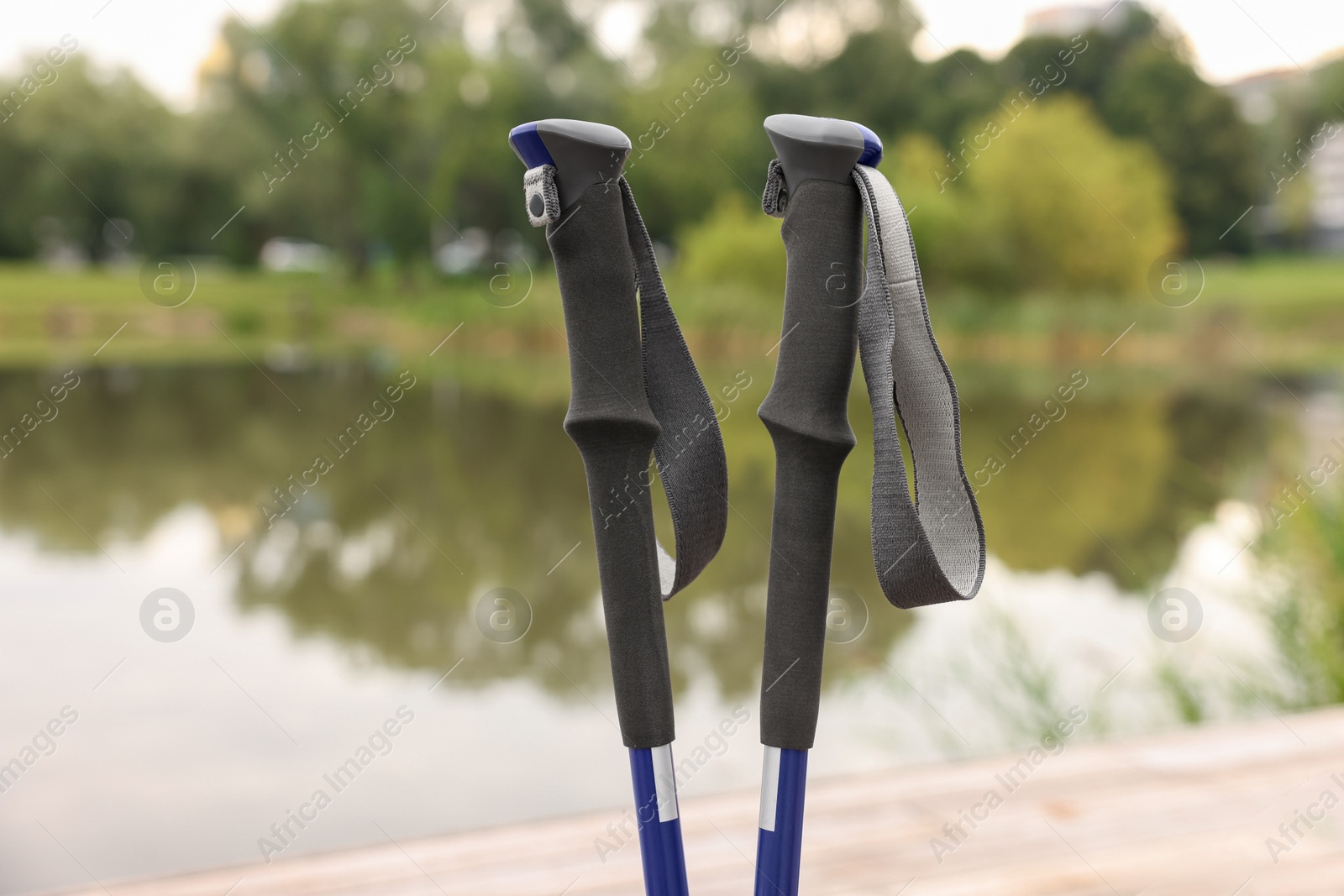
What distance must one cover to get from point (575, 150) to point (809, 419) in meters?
0.19

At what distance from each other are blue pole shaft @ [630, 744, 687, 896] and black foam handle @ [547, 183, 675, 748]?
22mm

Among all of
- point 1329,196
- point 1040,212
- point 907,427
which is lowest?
point 1329,196

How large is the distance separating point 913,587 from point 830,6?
694 inches

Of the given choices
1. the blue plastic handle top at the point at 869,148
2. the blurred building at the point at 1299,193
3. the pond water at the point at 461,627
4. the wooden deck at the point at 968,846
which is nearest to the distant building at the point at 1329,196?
the blurred building at the point at 1299,193

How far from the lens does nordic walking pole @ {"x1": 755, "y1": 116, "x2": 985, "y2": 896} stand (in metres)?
0.60

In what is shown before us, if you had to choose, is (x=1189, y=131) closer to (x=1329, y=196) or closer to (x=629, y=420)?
(x=1329, y=196)

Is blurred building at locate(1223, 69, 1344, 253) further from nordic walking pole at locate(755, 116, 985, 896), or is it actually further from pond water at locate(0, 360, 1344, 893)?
nordic walking pole at locate(755, 116, 985, 896)

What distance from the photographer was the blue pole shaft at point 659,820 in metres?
0.63

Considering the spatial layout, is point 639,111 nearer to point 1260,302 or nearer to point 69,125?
point 69,125

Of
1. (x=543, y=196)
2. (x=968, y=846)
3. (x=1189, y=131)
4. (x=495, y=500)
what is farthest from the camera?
(x=1189, y=131)

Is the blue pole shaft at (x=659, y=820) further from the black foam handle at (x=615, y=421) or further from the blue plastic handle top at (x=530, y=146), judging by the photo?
the blue plastic handle top at (x=530, y=146)

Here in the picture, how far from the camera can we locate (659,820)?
2.09ft

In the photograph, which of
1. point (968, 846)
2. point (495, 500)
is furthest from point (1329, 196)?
point (968, 846)

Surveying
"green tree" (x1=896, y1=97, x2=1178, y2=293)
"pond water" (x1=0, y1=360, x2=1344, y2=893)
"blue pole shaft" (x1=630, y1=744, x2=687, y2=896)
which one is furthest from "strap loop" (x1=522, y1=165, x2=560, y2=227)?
"green tree" (x1=896, y1=97, x2=1178, y2=293)
